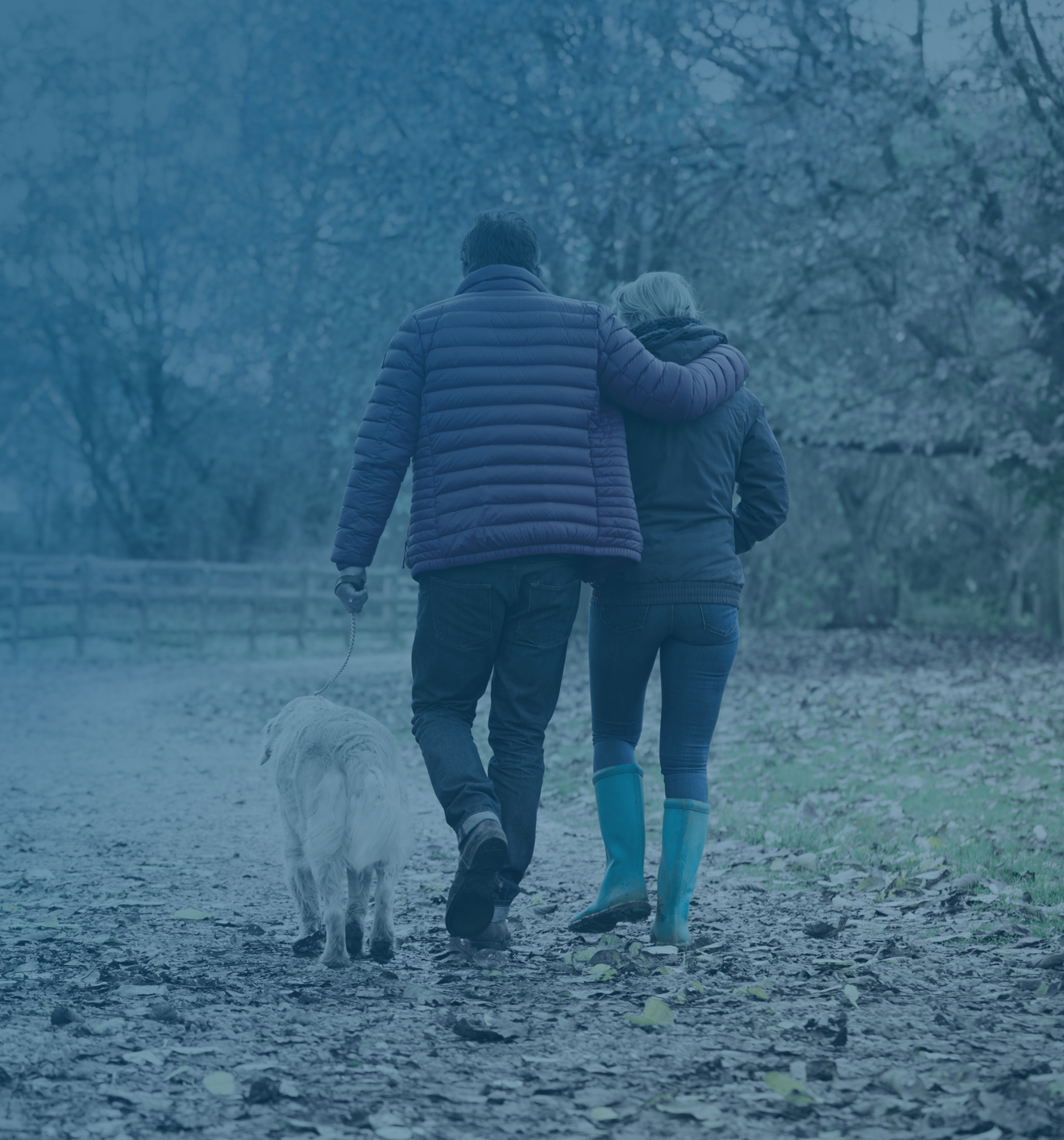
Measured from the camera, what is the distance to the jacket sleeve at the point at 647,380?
13.7 ft

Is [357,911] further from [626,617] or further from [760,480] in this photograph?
[760,480]

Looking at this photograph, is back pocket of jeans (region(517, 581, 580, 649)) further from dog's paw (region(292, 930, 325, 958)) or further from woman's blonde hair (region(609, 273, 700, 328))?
dog's paw (region(292, 930, 325, 958))

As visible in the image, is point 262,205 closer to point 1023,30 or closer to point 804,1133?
point 1023,30

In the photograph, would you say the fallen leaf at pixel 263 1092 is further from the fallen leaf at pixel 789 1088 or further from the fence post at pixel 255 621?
the fence post at pixel 255 621

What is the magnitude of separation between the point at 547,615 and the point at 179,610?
19.3 m

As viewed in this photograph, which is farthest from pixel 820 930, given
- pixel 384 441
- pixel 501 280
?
pixel 501 280

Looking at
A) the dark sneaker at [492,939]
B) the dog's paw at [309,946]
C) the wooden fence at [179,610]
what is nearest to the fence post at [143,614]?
the wooden fence at [179,610]

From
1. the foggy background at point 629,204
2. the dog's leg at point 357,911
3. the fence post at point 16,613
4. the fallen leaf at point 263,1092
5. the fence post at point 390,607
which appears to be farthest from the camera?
the fence post at point 390,607

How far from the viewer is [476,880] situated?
3.93m

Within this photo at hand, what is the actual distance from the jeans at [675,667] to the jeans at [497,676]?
181 mm

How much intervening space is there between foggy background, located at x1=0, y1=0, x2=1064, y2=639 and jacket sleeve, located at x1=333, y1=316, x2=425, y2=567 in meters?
10.5

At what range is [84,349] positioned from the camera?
27812 mm

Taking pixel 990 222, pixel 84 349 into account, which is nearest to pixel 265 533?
pixel 84 349

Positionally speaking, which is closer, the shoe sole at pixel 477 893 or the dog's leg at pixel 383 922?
the shoe sole at pixel 477 893
